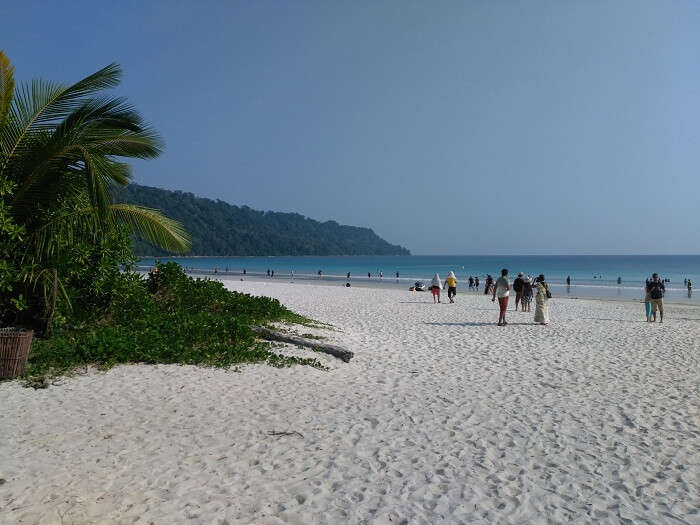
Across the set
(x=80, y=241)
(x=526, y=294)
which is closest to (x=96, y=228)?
(x=80, y=241)

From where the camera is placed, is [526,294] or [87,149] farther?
[526,294]

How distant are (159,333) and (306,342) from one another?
2529 mm

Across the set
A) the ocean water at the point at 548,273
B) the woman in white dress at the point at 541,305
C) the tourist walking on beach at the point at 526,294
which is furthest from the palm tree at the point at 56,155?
the ocean water at the point at 548,273

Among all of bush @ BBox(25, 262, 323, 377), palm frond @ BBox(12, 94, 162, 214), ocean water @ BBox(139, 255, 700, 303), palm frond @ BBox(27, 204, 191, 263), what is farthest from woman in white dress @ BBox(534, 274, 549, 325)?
ocean water @ BBox(139, 255, 700, 303)

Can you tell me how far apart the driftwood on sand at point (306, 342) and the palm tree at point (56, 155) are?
11.0 feet

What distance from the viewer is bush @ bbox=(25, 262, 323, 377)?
310 inches

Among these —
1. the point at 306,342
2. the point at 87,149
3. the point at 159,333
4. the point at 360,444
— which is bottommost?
the point at 360,444

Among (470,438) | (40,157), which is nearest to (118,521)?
(470,438)

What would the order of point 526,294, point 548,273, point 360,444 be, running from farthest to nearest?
1. point 548,273
2. point 526,294
3. point 360,444

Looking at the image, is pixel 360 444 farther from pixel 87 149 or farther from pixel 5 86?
pixel 5 86

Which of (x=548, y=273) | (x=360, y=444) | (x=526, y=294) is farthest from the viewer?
(x=548, y=273)

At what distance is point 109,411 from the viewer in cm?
599

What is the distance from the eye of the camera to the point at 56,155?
27.1 ft

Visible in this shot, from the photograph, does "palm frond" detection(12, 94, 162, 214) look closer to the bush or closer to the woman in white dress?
the bush
